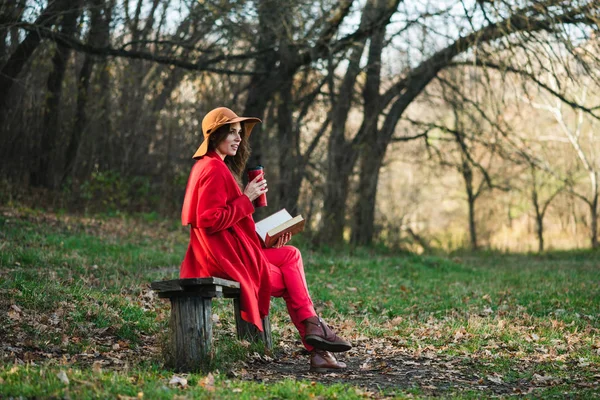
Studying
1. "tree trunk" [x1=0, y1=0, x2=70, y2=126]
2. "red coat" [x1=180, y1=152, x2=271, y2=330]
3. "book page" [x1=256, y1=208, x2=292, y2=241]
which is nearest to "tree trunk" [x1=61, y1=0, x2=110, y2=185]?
"tree trunk" [x1=0, y1=0, x2=70, y2=126]

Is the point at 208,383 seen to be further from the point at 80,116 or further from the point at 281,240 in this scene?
the point at 80,116

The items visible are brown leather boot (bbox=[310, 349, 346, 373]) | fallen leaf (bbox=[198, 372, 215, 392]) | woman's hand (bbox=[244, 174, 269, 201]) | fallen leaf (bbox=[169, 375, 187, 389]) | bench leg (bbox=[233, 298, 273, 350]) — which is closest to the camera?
fallen leaf (bbox=[198, 372, 215, 392])

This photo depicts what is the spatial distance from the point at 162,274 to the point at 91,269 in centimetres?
107

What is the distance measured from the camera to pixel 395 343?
782 cm

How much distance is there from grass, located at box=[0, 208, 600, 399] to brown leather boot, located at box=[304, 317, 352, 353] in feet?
Result: 0.82

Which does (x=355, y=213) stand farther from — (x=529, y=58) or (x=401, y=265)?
(x=529, y=58)

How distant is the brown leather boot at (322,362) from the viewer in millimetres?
6191

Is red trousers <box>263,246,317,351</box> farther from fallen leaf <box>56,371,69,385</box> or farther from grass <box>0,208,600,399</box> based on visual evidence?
fallen leaf <box>56,371,69,385</box>

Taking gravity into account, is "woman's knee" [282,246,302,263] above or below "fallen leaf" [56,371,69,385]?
above

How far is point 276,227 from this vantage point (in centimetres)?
637

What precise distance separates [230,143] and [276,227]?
791 mm

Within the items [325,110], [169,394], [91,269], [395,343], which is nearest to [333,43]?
[325,110]

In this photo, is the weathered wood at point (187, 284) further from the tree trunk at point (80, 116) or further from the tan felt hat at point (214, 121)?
the tree trunk at point (80, 116)

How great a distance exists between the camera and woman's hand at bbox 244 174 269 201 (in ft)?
20.0
